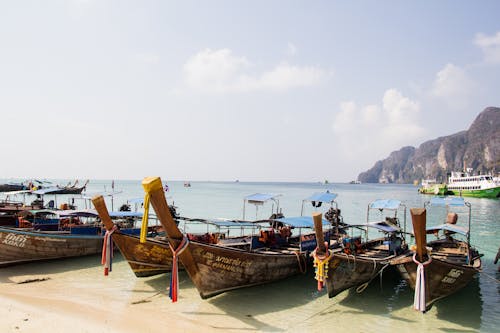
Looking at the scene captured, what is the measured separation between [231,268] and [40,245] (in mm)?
9913

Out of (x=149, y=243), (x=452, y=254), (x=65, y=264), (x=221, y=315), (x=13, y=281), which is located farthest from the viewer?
(x=65, y=264)

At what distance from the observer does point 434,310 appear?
11.1 metres

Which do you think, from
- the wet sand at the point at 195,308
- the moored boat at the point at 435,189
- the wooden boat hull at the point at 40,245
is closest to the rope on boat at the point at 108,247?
the wet sand at the point at 195,308

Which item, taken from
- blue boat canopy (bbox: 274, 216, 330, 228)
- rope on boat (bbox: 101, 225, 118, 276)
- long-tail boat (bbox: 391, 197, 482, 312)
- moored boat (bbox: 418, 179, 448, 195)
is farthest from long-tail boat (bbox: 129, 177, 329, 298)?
moored boat (bbox: 418, 179, 448, 195)

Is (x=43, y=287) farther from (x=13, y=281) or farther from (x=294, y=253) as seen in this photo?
(x=294, y=253)

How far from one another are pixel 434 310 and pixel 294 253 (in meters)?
4.95

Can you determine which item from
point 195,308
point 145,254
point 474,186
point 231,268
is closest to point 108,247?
point 145,254

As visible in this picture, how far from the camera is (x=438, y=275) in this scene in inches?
403

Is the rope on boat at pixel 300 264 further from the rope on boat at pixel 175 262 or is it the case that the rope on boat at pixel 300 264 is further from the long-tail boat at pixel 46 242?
the long-tail boat at pixel 46 242

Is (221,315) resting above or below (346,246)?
below

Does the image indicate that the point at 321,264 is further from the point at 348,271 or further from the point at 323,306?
the point at 323,306

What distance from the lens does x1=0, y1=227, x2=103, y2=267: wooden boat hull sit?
14.8 meters

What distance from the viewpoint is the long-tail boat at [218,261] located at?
8.69 meters

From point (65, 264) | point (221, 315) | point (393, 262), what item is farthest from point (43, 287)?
point (393, 262)
